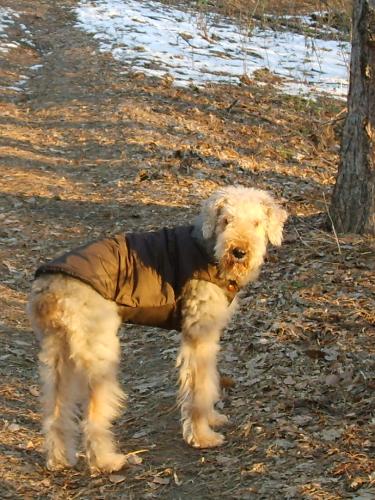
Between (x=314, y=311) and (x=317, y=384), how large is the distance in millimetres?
1134

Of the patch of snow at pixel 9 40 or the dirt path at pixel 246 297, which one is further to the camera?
the patch of snow at pixel 9 40

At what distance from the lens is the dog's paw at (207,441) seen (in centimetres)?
505

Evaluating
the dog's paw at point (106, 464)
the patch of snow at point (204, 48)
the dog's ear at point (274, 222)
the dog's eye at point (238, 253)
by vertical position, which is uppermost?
the patch of snow at point (204, 48)

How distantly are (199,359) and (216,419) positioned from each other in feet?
1.79

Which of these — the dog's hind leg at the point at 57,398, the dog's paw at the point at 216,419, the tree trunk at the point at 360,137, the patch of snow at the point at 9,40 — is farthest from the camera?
the patch of snow at the point at 9,40

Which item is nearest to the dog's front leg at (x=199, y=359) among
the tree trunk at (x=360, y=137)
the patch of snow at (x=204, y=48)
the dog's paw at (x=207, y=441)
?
the dog's paw at (x=207, y=441)

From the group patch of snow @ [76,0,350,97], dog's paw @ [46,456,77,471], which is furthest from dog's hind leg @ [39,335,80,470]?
patch of snow @ [76,0,350,97]

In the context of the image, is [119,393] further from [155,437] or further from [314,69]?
[314,69]

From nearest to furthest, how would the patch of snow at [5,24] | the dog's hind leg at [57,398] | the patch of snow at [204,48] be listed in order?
the dog's hind leg at [57,398] → the patch of snow at [204,48] → the patch of snow at [5,24]

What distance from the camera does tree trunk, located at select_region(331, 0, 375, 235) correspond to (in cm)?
705

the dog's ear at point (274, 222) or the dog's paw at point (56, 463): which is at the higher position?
the dog's ear at point (274, 222)

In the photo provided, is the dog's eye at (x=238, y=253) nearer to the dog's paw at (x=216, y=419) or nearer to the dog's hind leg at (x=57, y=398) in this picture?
the dog's paw at (x=216, y=419)

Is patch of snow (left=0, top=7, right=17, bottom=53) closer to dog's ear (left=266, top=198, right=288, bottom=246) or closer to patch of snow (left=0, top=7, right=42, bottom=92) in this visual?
patch of snow (left=0, top=7, right=42, bottom=92)

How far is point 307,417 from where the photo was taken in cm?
496
